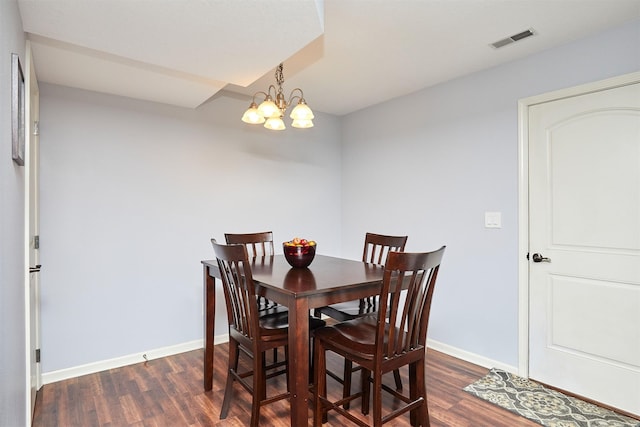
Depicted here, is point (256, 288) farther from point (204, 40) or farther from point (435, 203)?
point (435, 203)

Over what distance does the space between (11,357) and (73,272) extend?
5.37 feet

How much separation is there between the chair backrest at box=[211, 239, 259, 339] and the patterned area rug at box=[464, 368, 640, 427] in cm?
164

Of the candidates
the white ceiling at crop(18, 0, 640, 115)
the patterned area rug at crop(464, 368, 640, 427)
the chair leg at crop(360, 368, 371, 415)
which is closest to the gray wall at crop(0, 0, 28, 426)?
the white ceiling at crop(18, 0, 640, 115)

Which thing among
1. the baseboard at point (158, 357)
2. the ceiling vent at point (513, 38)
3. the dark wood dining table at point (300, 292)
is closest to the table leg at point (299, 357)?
the dark wood dining table at point (300, 292)

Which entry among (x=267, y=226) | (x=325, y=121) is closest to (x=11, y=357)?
(x=267, y=226)

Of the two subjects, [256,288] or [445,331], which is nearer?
[256,288]

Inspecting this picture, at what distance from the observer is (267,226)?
378 cm

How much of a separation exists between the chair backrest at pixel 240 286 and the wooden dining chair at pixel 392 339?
0.39m

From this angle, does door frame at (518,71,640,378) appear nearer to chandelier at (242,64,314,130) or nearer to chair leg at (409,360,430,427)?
chair leg at (409,360,430,427)

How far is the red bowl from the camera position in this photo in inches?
89.7

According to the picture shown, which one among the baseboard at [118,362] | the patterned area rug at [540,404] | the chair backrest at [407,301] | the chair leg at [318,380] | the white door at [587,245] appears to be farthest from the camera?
the baseboard at [118,362]

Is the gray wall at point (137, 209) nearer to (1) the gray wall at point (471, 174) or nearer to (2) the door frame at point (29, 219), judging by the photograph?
(2) the door frame at point (29, 219)

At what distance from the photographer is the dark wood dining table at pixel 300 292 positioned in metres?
1.69

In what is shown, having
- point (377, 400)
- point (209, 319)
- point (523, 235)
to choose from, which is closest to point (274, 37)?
point (209, 319)
